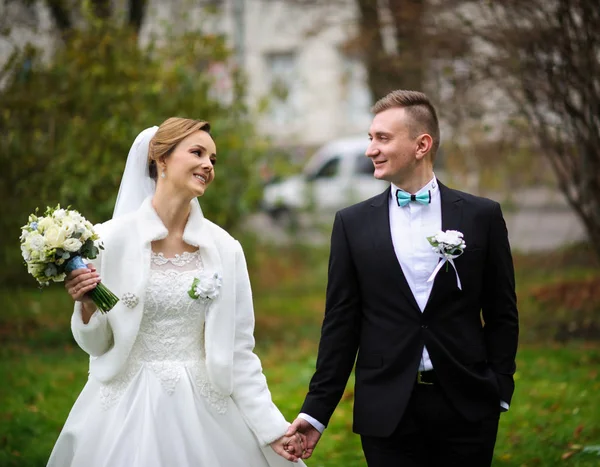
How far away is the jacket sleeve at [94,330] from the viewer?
4773 mm

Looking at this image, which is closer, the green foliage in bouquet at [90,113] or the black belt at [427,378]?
the black belt at [427,378]

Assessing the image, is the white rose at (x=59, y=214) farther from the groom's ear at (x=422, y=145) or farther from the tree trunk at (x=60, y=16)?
the tree trunk at (x=60, y=16)

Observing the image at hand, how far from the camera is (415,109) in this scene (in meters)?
4.70

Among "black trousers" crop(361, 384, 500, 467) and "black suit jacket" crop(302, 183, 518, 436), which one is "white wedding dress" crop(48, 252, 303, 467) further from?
"black trousers" crop(361, 384, 500, 467)

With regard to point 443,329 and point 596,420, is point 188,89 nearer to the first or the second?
point 596,420

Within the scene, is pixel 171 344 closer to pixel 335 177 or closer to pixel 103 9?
pixel 103 9

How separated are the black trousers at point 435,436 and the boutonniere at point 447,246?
1.79 ft

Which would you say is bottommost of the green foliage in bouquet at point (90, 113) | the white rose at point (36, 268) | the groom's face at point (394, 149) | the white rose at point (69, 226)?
the white rose at point (36, 268)

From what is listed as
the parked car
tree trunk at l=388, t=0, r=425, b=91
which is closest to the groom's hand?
tree trunk at l=388, t=0, r=425, b=91

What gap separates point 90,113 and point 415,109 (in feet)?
25.4

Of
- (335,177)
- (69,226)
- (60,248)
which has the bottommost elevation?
(60,248)

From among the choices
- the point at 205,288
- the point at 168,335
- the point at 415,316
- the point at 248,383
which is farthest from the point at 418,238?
the point at 168,335

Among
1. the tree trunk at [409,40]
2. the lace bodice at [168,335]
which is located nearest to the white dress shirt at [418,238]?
the lace bodice at [168,335]

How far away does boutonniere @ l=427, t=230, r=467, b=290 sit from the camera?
438 cm
